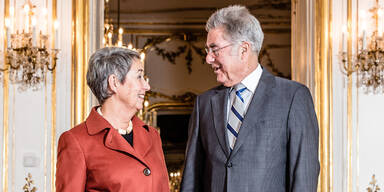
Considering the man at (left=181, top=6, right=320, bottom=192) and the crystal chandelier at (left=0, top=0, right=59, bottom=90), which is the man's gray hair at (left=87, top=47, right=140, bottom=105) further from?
the crystal chandelier at (left=0, top=0, right=59, bottom=90)

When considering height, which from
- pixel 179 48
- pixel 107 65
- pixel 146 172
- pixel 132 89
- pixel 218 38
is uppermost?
pixel 179 48

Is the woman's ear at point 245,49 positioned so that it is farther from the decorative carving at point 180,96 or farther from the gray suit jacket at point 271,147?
the decorative carving at point 180,96

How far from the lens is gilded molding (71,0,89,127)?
4902 millimetres

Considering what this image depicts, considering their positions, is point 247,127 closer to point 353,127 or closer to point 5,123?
point 353,127

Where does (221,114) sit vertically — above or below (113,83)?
below

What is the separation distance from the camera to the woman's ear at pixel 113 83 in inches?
97.1

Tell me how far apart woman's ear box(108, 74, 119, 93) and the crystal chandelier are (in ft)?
8.28

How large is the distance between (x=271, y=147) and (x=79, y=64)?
2.92 meters

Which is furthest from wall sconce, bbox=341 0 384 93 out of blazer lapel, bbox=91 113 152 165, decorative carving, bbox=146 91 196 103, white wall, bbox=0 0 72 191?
decorative carving, bbox=146 91 196 103

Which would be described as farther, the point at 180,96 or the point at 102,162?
the point at 180,96

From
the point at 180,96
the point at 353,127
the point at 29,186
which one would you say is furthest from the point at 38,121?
the point at 180,96

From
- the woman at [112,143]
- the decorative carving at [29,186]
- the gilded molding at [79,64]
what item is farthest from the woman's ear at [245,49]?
the decorative carving at [29,186]

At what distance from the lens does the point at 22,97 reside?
4.90 metres

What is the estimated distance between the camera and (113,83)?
2477 mm
